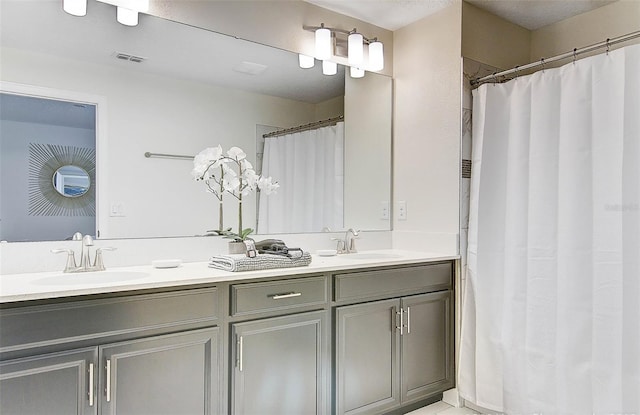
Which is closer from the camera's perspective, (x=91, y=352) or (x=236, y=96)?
(x=91, y=352)

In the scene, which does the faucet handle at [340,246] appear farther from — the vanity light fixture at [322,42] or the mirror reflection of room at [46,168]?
the mirror reflection of room at [46,168]

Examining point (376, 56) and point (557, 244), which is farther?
point (376, 56)

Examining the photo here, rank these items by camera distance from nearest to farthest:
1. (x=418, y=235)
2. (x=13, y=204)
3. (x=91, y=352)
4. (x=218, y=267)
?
(x=91, y=352) < (x=13, y=204) < (x=218, y=267) < (x=418, y=235)

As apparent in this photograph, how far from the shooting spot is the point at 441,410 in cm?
254

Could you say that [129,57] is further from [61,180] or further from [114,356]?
[114,356]

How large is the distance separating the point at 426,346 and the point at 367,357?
435mm

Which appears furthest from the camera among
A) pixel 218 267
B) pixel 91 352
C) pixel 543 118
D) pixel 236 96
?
pixel 236 96

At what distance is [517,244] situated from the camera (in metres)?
2.35

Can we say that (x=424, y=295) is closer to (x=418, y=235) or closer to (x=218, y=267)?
(x=418, y=235)

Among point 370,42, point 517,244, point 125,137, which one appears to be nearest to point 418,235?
point 517,244

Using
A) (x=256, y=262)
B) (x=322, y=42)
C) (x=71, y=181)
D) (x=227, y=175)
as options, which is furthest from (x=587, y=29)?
(x=71, y=181)

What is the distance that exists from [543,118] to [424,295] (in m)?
1.11

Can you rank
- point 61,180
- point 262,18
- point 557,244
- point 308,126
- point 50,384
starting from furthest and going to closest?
1. point 308,126
2. point 262,18
3. point 557,244
4. point 61,180
5. point 50,384

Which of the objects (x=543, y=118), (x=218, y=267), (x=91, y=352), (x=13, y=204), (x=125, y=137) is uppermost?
(x=543, y=118)
